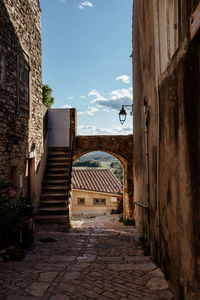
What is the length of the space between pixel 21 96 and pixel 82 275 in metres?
5.32

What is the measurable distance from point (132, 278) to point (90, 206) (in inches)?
715

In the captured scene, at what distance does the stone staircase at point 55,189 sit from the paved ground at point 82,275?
274 centimetres

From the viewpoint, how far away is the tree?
14.1 m

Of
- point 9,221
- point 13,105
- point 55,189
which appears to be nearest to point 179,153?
point 9,221

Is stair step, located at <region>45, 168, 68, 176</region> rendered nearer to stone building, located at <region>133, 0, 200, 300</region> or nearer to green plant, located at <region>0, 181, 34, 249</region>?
green plant, located at <region>0, 181, 34, 249</region>

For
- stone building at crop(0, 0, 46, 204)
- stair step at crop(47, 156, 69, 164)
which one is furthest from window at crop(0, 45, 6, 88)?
stair step at crop(47, 156, 69, 164)

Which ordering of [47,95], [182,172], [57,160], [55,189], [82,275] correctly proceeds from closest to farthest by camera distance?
[182,172]
[82,275]
[55,189]
[57,160]
[47,95]

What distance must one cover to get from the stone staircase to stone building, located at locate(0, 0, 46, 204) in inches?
19.0

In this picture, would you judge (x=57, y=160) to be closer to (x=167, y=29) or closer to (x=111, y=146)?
(x=111, y=146)

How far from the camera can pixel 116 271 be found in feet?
13.4

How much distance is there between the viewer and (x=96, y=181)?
23.4 metres

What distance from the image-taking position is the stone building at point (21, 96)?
611cm

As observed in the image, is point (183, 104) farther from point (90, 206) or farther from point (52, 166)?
point (90, 206)

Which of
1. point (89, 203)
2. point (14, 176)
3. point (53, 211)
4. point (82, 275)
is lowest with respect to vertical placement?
point (89, 203)
